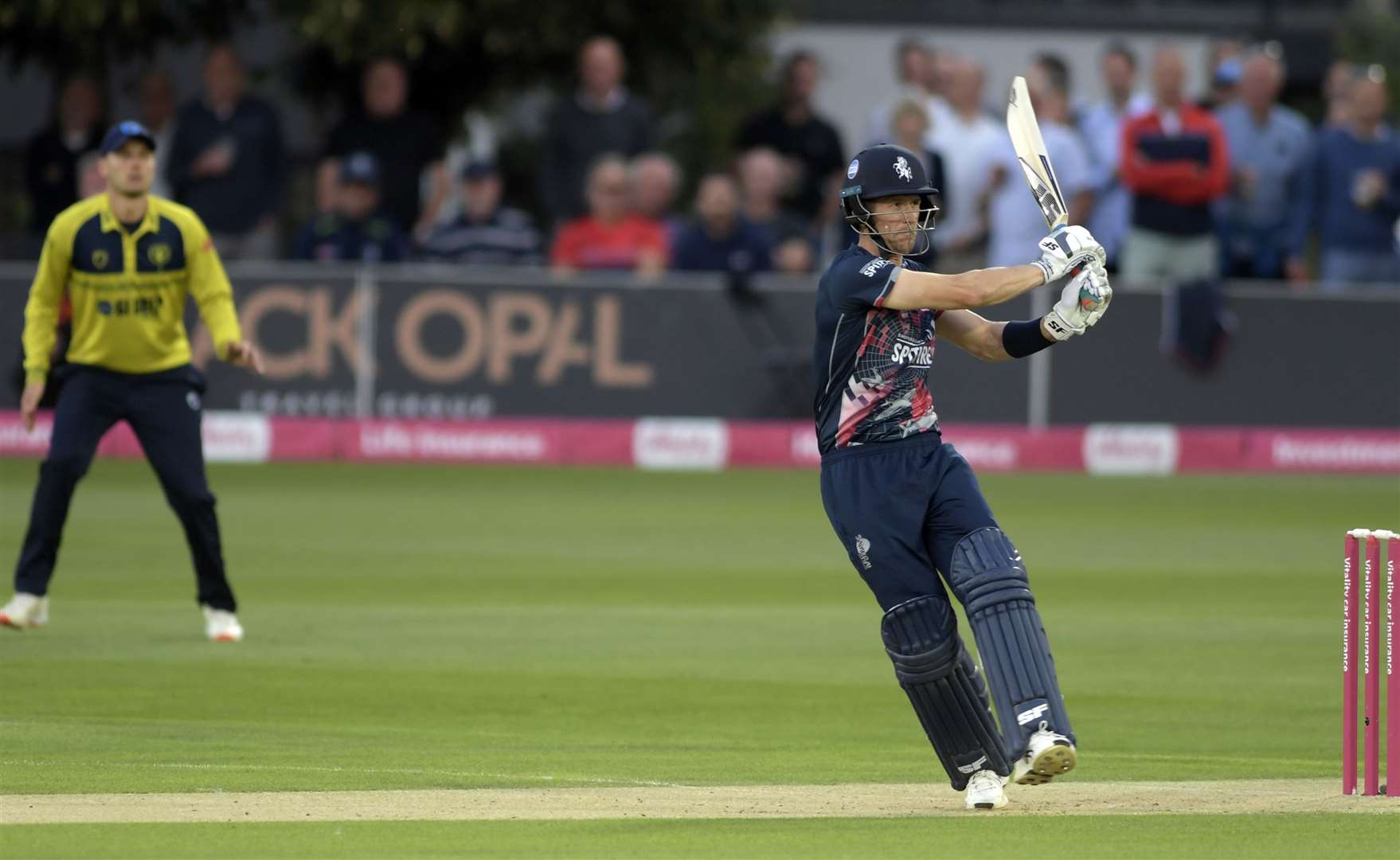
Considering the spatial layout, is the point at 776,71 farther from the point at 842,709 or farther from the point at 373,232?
the point at 842,709

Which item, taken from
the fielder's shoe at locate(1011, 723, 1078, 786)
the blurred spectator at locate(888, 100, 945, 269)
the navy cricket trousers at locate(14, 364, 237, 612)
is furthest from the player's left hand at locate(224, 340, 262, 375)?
the blurred spectator at locate(888, 100, 945, 269)

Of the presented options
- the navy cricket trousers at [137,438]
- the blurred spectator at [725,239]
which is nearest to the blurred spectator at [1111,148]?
the blurred spectator at [725,239]

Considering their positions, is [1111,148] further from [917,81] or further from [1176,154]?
[917,81]

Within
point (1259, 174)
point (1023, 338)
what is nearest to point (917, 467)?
point (1023, 338)

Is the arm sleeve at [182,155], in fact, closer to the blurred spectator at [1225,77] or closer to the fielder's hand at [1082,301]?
the blurred spectator at [1225,77]

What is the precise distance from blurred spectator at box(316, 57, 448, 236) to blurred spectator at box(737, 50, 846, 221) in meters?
2.78

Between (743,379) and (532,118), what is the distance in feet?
37.8

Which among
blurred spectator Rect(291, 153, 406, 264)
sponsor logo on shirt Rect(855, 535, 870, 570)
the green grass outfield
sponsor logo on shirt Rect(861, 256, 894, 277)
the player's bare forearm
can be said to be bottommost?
the green grass outfield

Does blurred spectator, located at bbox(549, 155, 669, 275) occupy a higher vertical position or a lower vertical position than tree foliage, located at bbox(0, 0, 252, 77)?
lower

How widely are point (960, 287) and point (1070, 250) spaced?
15.3 inches

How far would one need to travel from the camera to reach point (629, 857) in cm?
658

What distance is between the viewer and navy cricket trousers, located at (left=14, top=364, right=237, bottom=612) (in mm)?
11070

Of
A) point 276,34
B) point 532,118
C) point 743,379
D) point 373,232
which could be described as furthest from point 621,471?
point 532,118

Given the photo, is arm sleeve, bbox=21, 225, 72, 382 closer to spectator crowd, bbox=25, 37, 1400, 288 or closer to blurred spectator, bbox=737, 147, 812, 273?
spectator crowd, bbox=25, 37, 1400, 288
